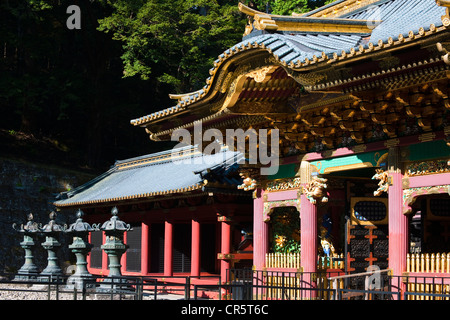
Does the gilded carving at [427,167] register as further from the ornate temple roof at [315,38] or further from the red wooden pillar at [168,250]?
the red wooden pillar at [168,250]

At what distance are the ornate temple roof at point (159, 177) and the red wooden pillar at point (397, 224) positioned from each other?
7242mm

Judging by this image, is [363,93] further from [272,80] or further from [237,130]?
[237,130]

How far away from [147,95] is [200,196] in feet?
77.3

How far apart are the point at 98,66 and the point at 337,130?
2913 centimetres

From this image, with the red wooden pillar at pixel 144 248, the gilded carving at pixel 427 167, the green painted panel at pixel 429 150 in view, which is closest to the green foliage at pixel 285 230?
the gilded carving at pixel 427 167

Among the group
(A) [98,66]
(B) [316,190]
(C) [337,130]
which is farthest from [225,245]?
(A) [98,66]

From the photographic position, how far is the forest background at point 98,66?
38688 mm

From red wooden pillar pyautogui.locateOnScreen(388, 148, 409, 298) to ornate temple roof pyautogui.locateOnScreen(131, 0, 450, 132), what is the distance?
2176 millimetres

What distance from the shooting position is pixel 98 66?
141ft

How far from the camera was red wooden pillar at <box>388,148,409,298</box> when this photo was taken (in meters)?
14.0

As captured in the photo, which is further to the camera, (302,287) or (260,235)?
(260,235)

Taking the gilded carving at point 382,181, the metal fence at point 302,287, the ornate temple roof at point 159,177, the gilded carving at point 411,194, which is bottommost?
the metal fence at point 302,287

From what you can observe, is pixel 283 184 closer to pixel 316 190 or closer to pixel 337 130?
pixel 316 190

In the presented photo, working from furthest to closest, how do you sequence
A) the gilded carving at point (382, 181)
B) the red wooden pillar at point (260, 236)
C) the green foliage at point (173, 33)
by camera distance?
the green foliage at point (173, 33) < the red wooden pillar at point (260, 236) < the gilded carving at point (382, 181)
